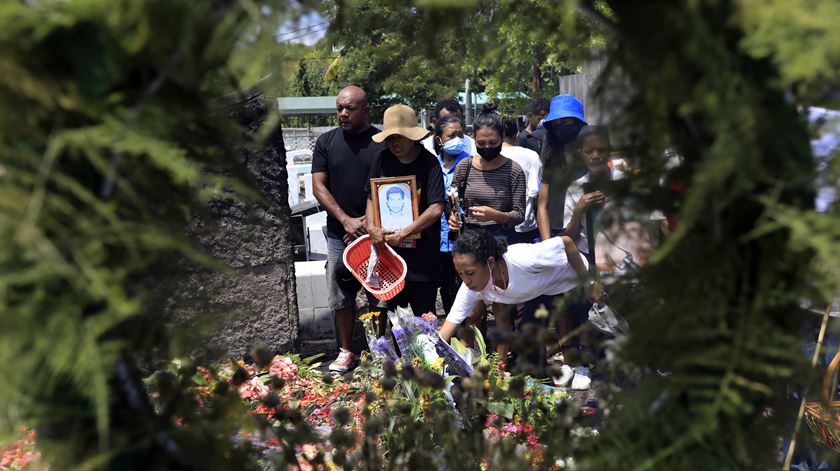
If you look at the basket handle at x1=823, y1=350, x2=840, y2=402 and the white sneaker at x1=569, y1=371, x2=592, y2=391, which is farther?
the white sneaker at x1=569, y1=371, x2=592, y2=391

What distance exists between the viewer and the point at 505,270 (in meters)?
4.41

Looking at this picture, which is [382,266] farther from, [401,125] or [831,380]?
[831,380]

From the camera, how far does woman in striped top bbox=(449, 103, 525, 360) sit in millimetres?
5074

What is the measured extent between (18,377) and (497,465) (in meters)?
1.23

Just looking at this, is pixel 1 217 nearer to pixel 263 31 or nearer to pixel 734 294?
pixel 263 31

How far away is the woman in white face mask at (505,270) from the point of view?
4.12 metres

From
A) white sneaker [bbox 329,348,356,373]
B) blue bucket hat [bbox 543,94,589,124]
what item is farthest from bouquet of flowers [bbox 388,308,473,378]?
blue bucket hat [bbox 543,94,589,124]

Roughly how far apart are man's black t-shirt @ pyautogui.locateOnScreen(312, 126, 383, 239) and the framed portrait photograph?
19 cm

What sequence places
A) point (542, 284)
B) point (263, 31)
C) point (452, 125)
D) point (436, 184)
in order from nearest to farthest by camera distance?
A: point (263, 31) → point (542, 284) → point (436, 184) → point (452, 125)

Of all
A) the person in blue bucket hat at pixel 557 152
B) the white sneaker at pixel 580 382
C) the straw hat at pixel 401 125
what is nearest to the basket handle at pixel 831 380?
the white sneaker at pixel 580 382

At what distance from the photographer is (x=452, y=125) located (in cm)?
620

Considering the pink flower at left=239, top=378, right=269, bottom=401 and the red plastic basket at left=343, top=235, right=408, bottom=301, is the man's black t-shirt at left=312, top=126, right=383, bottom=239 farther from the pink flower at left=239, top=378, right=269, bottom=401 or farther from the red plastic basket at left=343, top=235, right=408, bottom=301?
the pink flower at left=239, top=378, right=269, bottom=401

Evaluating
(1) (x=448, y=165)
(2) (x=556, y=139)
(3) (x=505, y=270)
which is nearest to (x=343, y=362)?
(3) (x=505, y=270)

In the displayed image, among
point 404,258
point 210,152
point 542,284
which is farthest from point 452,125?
point 210,152
